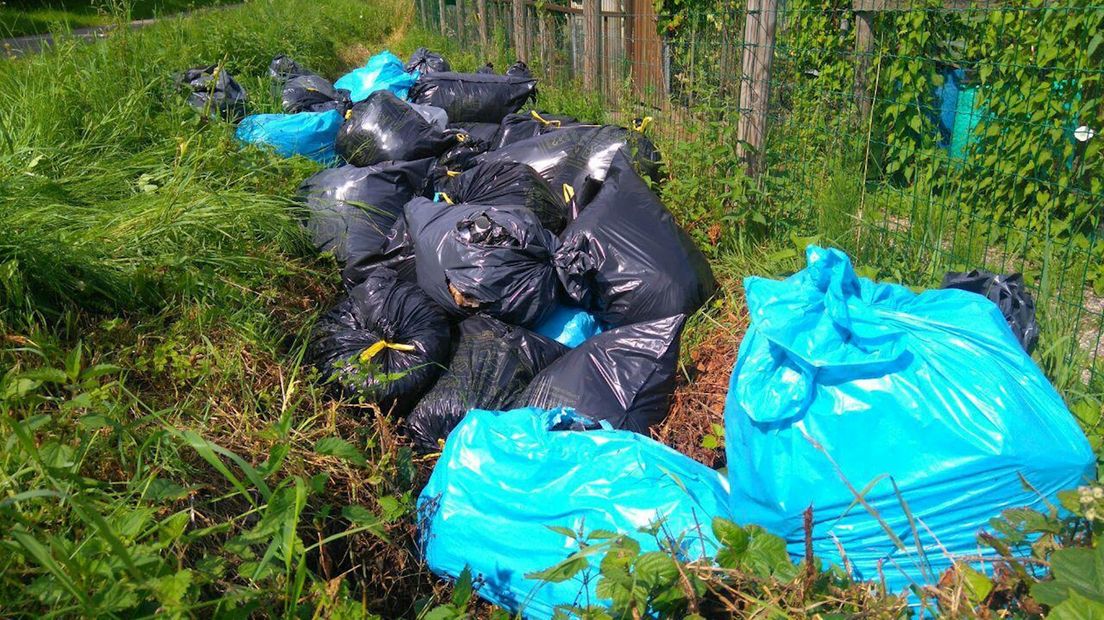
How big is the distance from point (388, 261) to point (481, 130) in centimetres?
143

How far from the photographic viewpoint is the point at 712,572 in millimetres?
1457

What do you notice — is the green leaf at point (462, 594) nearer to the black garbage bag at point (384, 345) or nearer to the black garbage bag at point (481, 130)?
the black garbage bag at point (384, 345)

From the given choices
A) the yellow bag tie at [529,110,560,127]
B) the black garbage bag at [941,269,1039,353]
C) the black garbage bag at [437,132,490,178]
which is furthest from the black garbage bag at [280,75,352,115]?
the black garbage bag at [941,269,1039,353]

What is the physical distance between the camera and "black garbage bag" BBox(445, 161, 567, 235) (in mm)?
3076

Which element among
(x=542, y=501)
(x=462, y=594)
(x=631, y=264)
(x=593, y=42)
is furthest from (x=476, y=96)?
(x=462, y=594)

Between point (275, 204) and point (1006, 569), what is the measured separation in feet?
8.50

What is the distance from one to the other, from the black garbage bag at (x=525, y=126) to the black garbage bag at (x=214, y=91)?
4.40 ft

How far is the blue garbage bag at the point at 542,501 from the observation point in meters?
1.76

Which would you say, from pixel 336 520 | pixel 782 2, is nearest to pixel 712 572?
pixel 336 520

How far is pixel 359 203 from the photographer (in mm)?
3154

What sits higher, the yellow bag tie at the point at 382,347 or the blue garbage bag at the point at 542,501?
the yellow bag tie at the point at 382,347

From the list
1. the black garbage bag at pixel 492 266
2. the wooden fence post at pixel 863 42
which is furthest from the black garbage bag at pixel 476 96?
the black garbage bag at pixel 492 266

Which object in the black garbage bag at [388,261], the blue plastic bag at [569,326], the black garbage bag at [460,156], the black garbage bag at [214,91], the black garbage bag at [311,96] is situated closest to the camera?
the blue plastic bag at [569,326]

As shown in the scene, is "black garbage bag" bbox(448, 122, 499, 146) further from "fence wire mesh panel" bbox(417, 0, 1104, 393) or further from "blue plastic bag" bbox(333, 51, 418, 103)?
"blue plastic bag" bbox(333, 51, 418, 103)
